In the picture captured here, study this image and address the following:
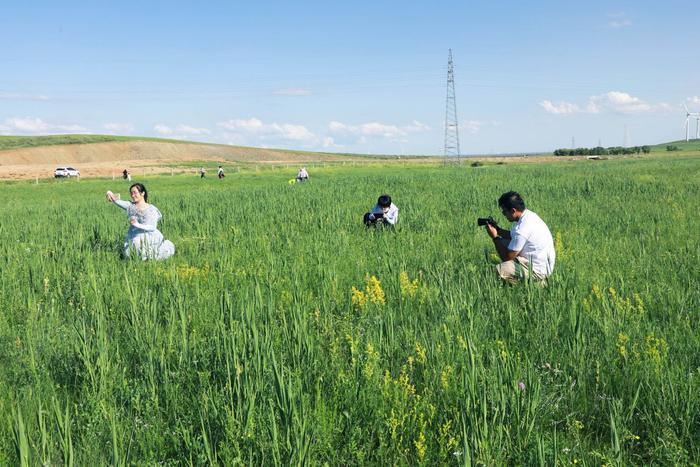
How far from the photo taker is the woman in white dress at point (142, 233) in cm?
747

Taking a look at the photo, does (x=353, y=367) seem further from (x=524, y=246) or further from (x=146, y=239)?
(x=146, y=239)

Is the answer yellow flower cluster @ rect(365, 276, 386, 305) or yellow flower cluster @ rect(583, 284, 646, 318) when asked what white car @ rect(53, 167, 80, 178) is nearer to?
yellow flower cluster @ rect(365, 276, 386, 305)

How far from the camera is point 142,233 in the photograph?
7.82m

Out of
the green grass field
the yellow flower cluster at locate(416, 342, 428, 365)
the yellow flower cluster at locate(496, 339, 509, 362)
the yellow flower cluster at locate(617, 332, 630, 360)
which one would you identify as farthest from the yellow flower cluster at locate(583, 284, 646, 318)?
the yellow flower cluster at locate(416, 342, 428, 365)

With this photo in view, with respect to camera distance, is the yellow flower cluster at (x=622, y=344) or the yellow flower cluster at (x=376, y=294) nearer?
the yellow flower cluster at (x=622, y=344)

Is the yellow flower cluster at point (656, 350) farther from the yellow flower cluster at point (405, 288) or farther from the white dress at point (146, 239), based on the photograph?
the white dress at point (146, 239)

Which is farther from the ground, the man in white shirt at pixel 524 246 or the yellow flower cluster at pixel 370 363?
the man in white shirt at pixel 524 246

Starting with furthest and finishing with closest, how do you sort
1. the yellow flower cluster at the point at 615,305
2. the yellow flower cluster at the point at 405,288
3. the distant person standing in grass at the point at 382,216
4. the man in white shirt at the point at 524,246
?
1. the distant person standing in grass at the point at 382,216
2. the man in white shirt at the point at 524,246
3. the yellow flower cluster at the point at 405,288
4. the yellow flower cluster at the point at 615,305

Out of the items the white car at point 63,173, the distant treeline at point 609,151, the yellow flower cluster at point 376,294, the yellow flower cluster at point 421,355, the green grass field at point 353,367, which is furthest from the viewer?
the distant treeline at point 609,151

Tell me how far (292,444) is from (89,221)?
36.2 feet

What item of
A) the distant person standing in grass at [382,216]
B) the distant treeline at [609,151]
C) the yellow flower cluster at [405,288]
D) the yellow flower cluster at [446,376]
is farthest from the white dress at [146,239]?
the distant treeline at [609,151]

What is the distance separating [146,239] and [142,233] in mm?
421

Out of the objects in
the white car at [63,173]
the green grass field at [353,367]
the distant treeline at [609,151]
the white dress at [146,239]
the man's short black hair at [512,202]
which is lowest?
the green grass field at [353,367]

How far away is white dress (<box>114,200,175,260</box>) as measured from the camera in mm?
7434
